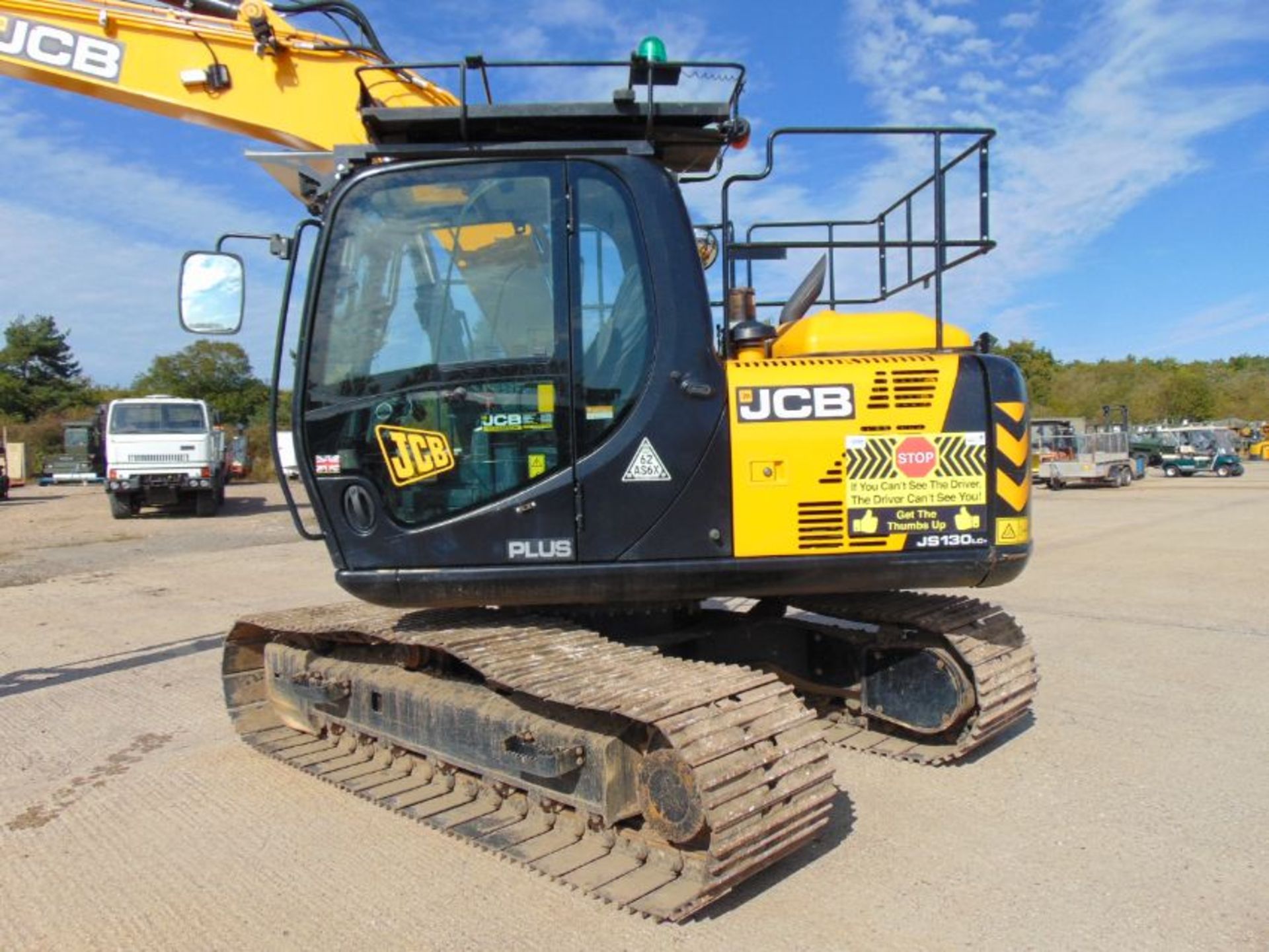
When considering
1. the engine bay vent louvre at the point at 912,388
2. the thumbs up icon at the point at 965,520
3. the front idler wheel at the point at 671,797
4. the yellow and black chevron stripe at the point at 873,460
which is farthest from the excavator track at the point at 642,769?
the engine bay vent louvre at the point at 912,388

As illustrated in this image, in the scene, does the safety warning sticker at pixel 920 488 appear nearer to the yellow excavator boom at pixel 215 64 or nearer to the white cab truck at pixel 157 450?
the yellow excavator boom at pixel 215 64

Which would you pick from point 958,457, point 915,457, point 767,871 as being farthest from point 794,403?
point 767,871

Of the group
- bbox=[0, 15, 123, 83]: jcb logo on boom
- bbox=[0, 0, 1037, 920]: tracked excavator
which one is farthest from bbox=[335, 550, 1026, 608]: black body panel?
bbox=[0, 15, 123, 83]: jcb logo on boom

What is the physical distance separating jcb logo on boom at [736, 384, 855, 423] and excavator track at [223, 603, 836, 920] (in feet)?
3.26

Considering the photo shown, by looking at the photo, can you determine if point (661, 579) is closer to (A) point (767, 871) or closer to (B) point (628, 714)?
(B) point (628, 714)

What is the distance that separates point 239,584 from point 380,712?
723 centimetres

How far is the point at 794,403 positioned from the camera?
3.75 m

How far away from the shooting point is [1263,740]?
485 cm

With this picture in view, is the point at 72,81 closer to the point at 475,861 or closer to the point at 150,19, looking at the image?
the point at 150,19

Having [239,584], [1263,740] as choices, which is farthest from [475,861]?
[239,584]

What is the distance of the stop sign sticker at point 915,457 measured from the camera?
380cm

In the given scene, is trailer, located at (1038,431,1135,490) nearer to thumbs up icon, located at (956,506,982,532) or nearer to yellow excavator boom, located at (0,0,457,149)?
thumbs up icon, located at (956,506,982,532)

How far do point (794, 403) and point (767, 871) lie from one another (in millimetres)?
1762

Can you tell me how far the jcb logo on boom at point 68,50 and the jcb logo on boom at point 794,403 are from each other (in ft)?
12.8
